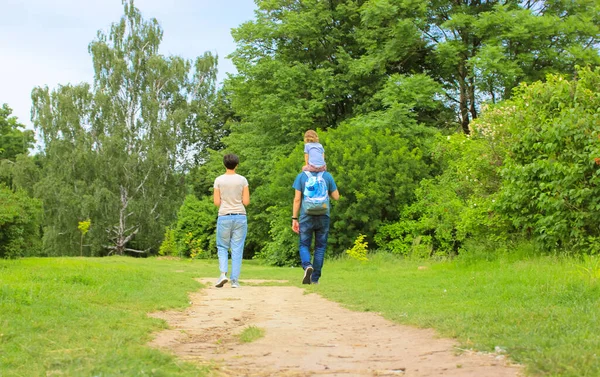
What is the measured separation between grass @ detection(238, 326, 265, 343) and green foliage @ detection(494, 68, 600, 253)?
281 inches

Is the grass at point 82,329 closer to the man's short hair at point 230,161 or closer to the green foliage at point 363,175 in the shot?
the man's short hair at point 230,161

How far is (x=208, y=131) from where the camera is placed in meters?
49.8

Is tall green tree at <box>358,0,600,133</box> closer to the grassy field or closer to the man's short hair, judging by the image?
the grassy field

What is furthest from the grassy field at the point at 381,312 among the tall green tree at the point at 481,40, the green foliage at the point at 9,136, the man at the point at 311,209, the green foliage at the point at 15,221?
the green foliage at the point at 9,136

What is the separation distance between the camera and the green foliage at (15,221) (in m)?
17.0

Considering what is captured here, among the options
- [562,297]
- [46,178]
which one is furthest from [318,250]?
[46,178]

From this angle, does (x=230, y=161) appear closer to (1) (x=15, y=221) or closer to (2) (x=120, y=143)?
(1) (x=15, y=221)

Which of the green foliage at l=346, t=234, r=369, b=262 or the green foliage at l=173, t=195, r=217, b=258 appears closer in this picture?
the green foliage at l=346, t=234, r=369, b=262

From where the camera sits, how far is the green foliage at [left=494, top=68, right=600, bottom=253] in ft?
35.6

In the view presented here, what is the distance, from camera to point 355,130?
24.6 m

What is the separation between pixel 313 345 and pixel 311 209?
5.17 metres

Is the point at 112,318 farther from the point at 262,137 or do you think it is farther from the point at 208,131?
the point at 208,131

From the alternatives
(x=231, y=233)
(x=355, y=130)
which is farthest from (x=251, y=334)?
(x=355, y=130)

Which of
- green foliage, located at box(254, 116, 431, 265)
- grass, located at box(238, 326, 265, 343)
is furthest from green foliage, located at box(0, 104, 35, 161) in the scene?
grass, located at box(238, 326, 265, 343)
